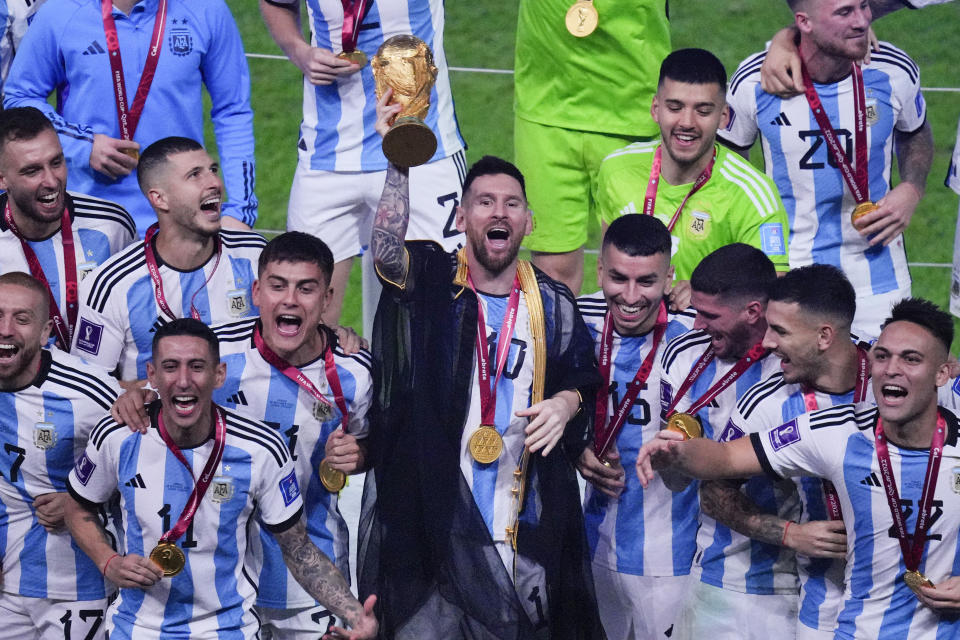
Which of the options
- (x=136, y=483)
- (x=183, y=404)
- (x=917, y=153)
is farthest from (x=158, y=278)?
(x=917, y=153)

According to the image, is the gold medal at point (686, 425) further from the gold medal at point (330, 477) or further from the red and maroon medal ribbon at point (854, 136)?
the red and maroon medal ribbon at point (854, 136)

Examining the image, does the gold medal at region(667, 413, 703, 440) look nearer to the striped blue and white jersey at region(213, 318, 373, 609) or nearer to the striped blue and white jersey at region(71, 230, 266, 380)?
the striped blue and white jersey at region(213, 318, 373, 609)

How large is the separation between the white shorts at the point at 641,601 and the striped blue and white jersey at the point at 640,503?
3 cm

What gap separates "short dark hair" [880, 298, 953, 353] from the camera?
478cm

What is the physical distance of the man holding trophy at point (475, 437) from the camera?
16.7ft

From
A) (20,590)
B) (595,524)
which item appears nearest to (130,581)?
(20,590)

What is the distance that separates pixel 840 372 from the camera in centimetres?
506

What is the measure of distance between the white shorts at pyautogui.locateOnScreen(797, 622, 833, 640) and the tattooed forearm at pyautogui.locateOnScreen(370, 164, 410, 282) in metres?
1.67

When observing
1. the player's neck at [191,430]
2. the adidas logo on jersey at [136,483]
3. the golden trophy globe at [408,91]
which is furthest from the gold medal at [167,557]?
the golden trophy globe at [408,91]

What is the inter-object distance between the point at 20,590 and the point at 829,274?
9.04 ft

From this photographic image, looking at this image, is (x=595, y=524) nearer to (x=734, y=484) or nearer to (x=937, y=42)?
(x=734, y=484)

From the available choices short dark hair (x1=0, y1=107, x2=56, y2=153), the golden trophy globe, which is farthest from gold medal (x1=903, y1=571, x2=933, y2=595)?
→ short dark hair (x1=0, y1=107, x2=56, y2=153)

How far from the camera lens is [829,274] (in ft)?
16.7

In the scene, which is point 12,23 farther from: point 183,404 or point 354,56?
point 183,404
